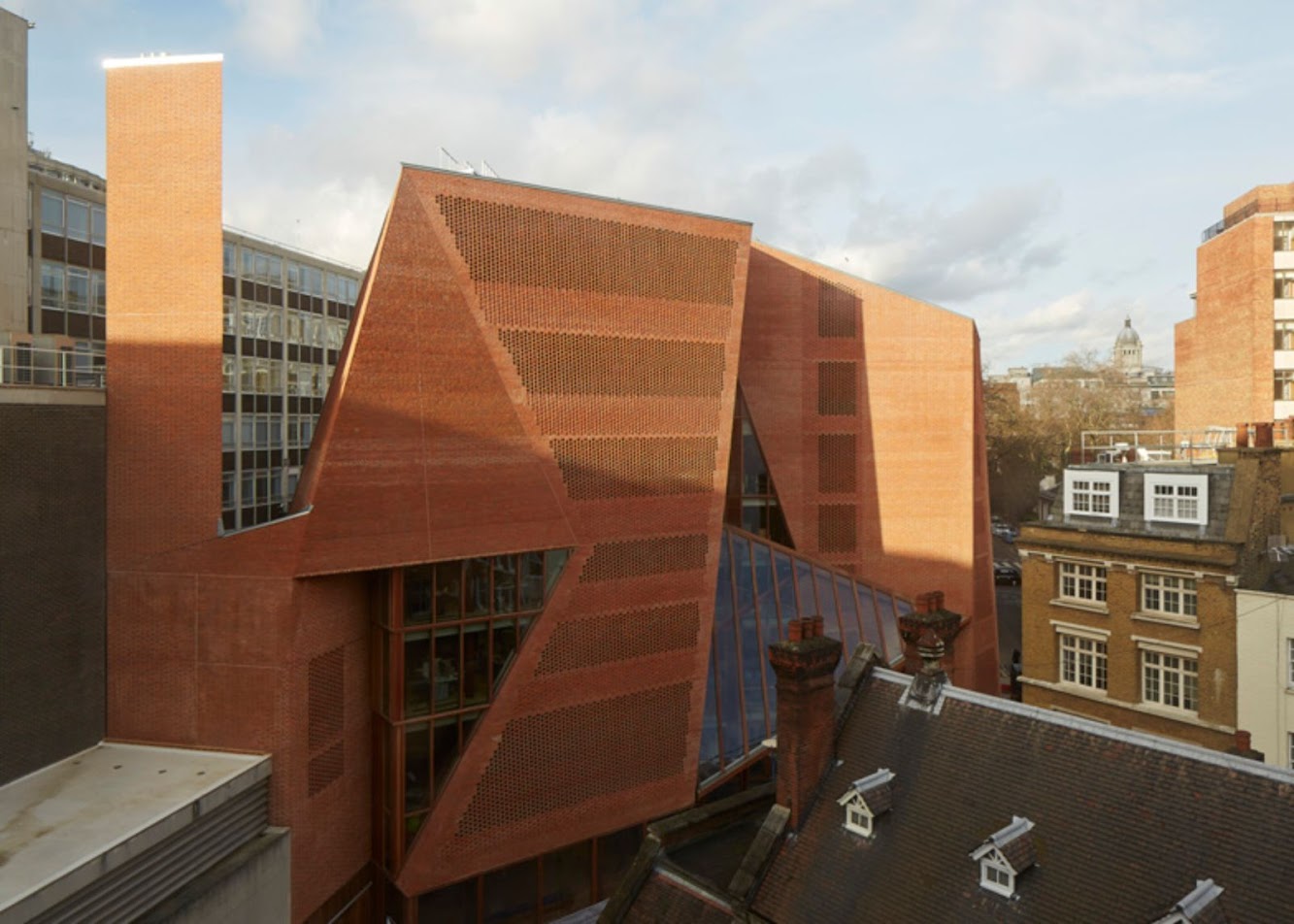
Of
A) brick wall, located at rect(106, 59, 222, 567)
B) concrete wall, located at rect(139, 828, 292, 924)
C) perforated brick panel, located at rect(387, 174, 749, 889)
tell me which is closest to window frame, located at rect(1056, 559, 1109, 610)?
perforated brick panel, located at rect(387, 174, 749, 889)

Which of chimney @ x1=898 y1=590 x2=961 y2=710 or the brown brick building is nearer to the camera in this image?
chimney @ x1=898 y1=590 x2=961 y2=710

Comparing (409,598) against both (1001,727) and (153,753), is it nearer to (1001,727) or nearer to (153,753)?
(153,753)

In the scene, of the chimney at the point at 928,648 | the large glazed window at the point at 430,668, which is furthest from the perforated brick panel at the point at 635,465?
the chimney at the point at 928,648

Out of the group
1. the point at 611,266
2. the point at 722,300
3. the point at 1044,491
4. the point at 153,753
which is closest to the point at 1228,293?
the point at 1044,491

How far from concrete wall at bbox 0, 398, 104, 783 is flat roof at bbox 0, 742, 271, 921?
804 millimetres

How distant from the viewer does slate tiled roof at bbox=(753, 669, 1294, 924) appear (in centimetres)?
1039

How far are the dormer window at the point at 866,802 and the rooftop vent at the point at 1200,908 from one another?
390 cm

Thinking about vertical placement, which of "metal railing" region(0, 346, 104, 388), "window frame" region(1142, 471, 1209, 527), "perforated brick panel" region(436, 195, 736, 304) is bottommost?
"window frame" region(1142, 471, 1209, 527)

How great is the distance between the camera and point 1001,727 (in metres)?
13.0

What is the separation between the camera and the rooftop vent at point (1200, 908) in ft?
31.9

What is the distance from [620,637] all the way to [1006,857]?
1143 centimetres

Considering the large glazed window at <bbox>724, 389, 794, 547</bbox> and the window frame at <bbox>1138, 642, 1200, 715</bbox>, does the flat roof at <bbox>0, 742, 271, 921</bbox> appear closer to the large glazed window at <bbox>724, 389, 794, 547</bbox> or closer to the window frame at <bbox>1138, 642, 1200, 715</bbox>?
the large glazed window at <bbox>724, 389, 794, 547</bbox>

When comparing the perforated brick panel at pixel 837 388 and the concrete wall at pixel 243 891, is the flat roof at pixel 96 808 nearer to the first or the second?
the concrete wall at pixel 243 891

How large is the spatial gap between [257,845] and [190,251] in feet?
41.6
